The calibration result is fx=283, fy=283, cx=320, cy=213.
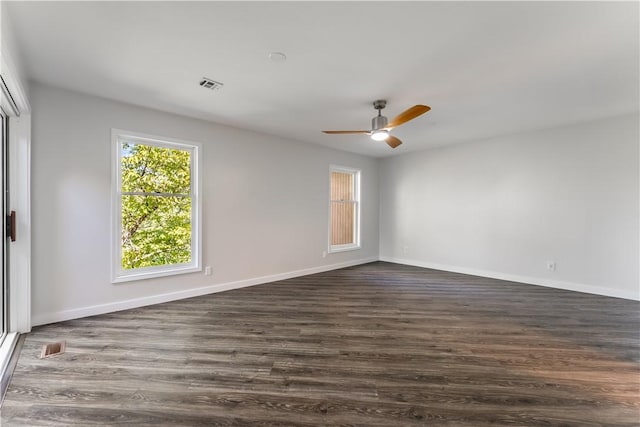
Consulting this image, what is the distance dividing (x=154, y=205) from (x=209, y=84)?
5.81 feet

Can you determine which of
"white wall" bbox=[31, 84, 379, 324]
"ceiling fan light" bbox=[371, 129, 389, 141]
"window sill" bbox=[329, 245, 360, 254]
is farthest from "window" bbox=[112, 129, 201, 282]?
"window sill" bbox=[329, 245, 360, 254]

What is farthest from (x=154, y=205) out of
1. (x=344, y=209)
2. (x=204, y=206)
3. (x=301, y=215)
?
(x=344, y=209)

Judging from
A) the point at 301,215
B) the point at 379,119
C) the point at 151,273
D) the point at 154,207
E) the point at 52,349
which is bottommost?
the point at 52,349

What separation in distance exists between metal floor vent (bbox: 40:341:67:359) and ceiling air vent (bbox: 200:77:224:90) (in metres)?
2.73

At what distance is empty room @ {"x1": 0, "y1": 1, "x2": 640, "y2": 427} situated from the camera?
6.07 feet

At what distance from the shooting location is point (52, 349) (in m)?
2.41

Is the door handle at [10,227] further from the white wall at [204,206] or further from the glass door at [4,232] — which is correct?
the white wall at [204,206]

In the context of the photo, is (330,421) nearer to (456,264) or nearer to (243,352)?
(243,352)

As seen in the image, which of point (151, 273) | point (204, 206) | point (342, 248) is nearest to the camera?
point (151, 273)

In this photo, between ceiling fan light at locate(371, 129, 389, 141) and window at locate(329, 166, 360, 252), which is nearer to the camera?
ceiling fan light at locate(371, 129, 389, 141)

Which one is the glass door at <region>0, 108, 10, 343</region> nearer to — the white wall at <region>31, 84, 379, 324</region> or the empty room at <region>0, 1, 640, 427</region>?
the empty room at <region>0, 1, 640, 427</region>

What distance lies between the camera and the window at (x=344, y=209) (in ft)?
19.8

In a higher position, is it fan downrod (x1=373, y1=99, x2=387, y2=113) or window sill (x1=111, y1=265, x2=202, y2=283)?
fan downrod (x1=373, y1=99, x2=387, y2=113)

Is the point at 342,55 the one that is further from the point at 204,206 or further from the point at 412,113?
the point at 204,206
